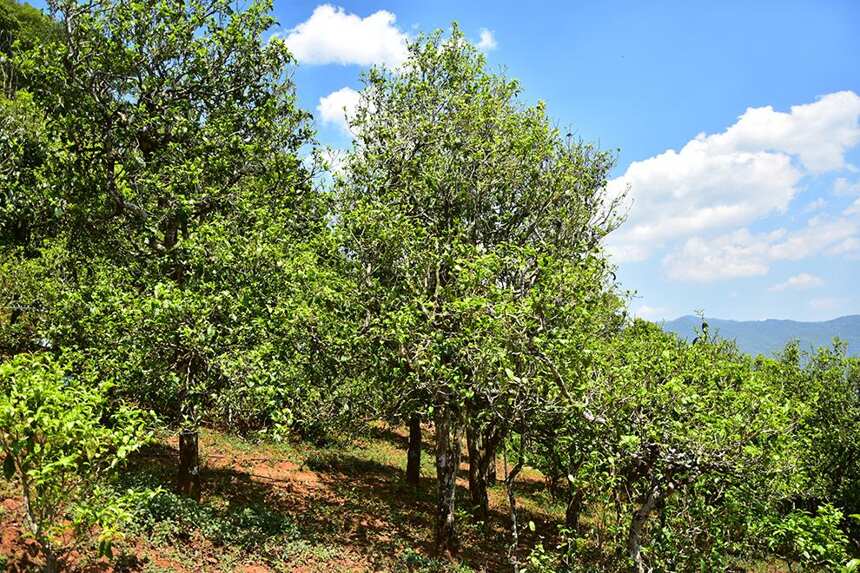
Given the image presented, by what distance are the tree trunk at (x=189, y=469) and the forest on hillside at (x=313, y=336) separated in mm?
99

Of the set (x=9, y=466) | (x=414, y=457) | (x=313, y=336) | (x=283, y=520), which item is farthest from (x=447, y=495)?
(x=9, y=466)

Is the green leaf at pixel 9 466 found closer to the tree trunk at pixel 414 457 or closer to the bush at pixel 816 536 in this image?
the bush at pixel 816 536

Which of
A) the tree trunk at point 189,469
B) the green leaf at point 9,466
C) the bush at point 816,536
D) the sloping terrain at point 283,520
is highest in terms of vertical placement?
the green leaf at point 9,466

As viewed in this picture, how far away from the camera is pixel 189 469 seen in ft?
56.0

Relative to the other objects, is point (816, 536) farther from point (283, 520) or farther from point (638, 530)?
point (283, 520)

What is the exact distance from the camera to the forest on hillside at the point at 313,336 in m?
11.1

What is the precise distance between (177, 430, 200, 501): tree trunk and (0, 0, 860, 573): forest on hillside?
10 cm

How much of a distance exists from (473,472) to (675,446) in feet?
56.3

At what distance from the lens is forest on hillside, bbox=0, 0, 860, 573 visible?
1109 cm

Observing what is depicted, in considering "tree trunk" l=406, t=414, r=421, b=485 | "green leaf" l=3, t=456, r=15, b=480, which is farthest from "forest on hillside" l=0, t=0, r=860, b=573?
"tree trunk" l=406, t=414, r=421, b=485

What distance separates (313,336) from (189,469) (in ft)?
20.7

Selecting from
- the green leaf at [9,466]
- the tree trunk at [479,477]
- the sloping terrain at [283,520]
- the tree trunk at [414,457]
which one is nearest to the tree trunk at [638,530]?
the sloping terrain at [283,520]

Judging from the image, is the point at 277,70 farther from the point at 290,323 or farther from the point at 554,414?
the point at 554,414

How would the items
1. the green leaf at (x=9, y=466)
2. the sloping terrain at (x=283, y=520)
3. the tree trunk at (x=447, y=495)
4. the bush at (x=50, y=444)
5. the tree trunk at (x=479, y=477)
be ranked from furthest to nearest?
the tree trunk at (x=479, y=477)
the tree trunk at (x=447, y=495)
the sloping terrain at (x=283, y=520)
the green leaf at (x=9, y=466)
the bush at (x=50, y=444)
